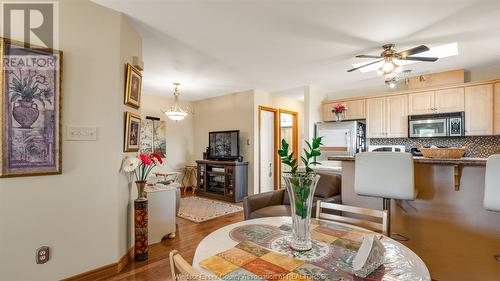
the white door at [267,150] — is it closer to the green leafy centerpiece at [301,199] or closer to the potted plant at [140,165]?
the potted plant at [140,165]

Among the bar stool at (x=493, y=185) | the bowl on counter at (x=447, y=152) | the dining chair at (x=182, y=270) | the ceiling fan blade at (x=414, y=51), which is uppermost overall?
the ceiling fan blade at (x=414, y=51)

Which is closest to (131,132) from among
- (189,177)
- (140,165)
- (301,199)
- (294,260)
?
(140,165)

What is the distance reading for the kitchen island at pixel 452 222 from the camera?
1.94 metres

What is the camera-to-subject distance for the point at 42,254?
194 centimetres

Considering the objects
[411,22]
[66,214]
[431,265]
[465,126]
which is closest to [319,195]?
[431,265]

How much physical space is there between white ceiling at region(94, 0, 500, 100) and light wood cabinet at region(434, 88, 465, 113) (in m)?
0.41

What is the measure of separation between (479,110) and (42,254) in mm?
5791

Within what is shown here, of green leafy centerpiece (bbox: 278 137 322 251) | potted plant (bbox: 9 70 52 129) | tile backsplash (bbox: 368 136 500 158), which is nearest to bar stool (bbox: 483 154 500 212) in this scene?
green leafy centerpiece (bbox: 278 137 322 251)

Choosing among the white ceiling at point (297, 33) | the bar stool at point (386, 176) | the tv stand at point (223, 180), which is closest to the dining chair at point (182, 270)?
the bar stool at point (386, 176)

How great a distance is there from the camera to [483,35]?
2807mm

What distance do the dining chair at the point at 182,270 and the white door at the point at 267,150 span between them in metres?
4.99

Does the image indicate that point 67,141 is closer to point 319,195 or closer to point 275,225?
point 275,225

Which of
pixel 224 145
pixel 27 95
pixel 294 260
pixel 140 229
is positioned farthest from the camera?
pixel 224 145

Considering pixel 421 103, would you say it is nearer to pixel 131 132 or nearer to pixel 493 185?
pixel 493 185
